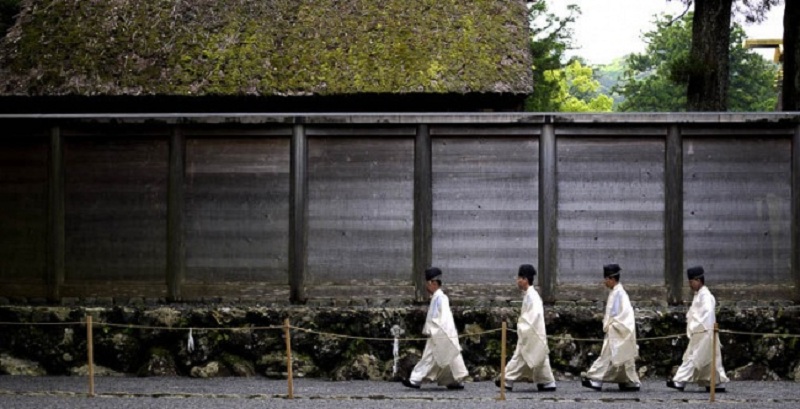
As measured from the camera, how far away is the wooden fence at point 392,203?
57.0 feet

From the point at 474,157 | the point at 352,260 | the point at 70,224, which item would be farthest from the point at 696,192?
the point at 70,224

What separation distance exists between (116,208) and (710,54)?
10.1 m

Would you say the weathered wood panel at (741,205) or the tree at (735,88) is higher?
the tree at (735,88)

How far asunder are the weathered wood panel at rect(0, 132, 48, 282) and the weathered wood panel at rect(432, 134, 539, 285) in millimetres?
5168

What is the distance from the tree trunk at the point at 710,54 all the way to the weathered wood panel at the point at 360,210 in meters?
6.73

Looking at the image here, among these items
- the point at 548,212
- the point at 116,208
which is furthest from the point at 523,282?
the point at 116,208

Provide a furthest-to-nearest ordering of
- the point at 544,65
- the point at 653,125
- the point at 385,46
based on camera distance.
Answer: the point at 544,65, the point at 385,46, the point at 653,125

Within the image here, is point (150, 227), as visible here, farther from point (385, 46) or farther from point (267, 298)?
point (385, 46)

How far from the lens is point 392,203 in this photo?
17.5 m

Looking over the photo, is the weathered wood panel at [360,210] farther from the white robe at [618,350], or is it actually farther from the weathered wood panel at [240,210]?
the white robe at [618,350]

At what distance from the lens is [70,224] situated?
17891mm

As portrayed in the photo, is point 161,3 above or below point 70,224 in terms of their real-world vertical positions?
above

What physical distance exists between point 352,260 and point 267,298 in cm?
120

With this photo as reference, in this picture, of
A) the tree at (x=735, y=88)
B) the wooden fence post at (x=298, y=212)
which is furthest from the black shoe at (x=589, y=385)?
the tree at (x=735, y=88)
